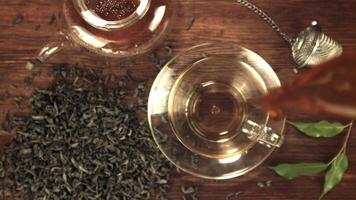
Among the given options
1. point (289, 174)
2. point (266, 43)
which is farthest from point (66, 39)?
point (289, 174)

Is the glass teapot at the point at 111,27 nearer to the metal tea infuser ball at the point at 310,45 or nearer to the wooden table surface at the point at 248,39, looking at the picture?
the wooden table surface at the point at 248,39

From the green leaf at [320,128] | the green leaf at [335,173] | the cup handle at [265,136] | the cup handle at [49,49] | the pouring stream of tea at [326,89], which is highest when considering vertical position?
the pouring stream of tea at [326,89]

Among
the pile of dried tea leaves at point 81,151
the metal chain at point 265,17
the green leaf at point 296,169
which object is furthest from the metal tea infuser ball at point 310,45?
the pile of dried tea leaves at point 81,151

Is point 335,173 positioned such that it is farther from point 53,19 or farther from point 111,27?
point 53,19

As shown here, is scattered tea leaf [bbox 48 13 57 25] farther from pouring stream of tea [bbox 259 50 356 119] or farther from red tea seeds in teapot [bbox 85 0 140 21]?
pouring stream of tea [bbox 259 50 356 119]

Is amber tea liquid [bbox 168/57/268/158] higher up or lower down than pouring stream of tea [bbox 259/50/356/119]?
lower down


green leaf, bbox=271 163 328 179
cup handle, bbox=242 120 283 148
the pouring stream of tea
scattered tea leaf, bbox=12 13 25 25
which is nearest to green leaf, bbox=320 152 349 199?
green leaf, bbox=271 163 328 179
